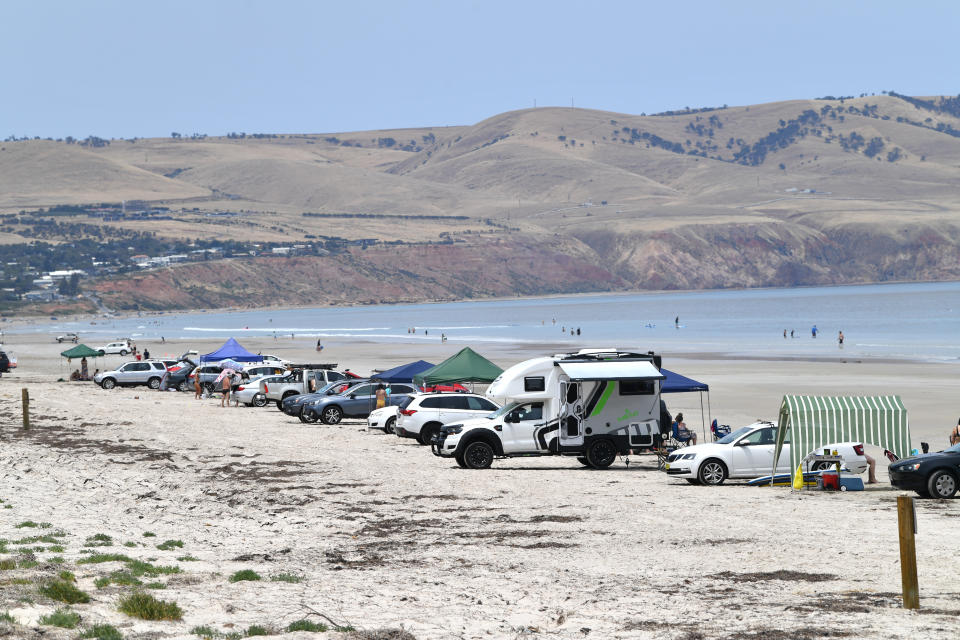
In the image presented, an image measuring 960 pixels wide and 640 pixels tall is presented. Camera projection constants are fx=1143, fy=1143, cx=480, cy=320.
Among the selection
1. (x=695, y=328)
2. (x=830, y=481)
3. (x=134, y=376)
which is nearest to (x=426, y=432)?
(x=830, y=481)

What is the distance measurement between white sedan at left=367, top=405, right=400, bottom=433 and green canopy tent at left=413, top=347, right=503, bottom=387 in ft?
7.57

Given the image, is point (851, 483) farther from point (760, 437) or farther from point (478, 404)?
point (478, 404)

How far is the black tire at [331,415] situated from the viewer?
36.4 m

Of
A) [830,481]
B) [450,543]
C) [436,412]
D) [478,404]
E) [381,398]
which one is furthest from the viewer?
[381,398]

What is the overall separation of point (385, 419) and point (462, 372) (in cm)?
335

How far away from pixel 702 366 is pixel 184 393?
30.9 meters

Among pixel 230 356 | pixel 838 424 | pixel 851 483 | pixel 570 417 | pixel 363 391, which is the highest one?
pixel 230 356

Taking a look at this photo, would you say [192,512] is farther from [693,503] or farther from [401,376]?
[401,376]

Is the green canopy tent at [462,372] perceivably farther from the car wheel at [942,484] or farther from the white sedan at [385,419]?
the car wheel at [942,484]

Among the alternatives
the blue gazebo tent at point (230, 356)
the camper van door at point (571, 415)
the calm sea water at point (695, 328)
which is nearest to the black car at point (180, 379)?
the blue gazebo tent at point (230, 356)

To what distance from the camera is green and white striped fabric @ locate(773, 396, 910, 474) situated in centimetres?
2166

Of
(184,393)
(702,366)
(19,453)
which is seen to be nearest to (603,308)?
(702,366)

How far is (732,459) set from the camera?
2242 centimetres

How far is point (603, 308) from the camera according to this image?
19188cm
